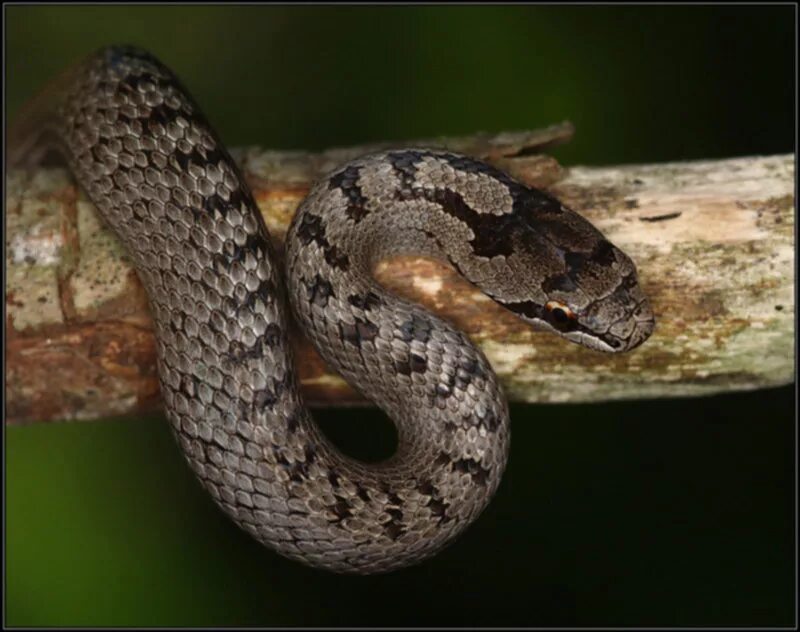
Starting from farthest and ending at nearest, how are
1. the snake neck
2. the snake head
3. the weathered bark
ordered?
the weathered bark
the snake head
the snake neck

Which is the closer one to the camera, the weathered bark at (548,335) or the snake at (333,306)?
the snake at (333,306)

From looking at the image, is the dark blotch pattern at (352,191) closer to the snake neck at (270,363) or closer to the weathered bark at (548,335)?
the snake neck at (270,363)

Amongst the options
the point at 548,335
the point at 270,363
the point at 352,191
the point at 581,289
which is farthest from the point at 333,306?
the point at 581,289

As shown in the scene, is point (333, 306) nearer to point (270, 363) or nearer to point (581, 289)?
point (270, 363)

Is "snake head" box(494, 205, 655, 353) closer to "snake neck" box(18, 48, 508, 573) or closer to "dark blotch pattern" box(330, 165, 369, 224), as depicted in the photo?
"snake neck" box(18, 48, 508, 573)

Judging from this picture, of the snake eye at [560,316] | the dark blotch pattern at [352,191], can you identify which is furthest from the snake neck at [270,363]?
the snake eye at [560,316]

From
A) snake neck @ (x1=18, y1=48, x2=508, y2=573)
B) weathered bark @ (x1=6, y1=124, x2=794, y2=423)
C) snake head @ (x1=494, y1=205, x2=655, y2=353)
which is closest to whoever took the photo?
snake neck @ (x1=18, y1=48, x2=508, y2=573)

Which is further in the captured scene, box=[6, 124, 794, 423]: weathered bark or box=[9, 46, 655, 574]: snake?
box=[6, 124, 794, 423]: weathered bark

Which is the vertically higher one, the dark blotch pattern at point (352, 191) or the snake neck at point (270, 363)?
the dark blotch pattern at point (352, 191)

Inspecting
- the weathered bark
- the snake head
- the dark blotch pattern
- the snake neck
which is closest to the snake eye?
the snake head
